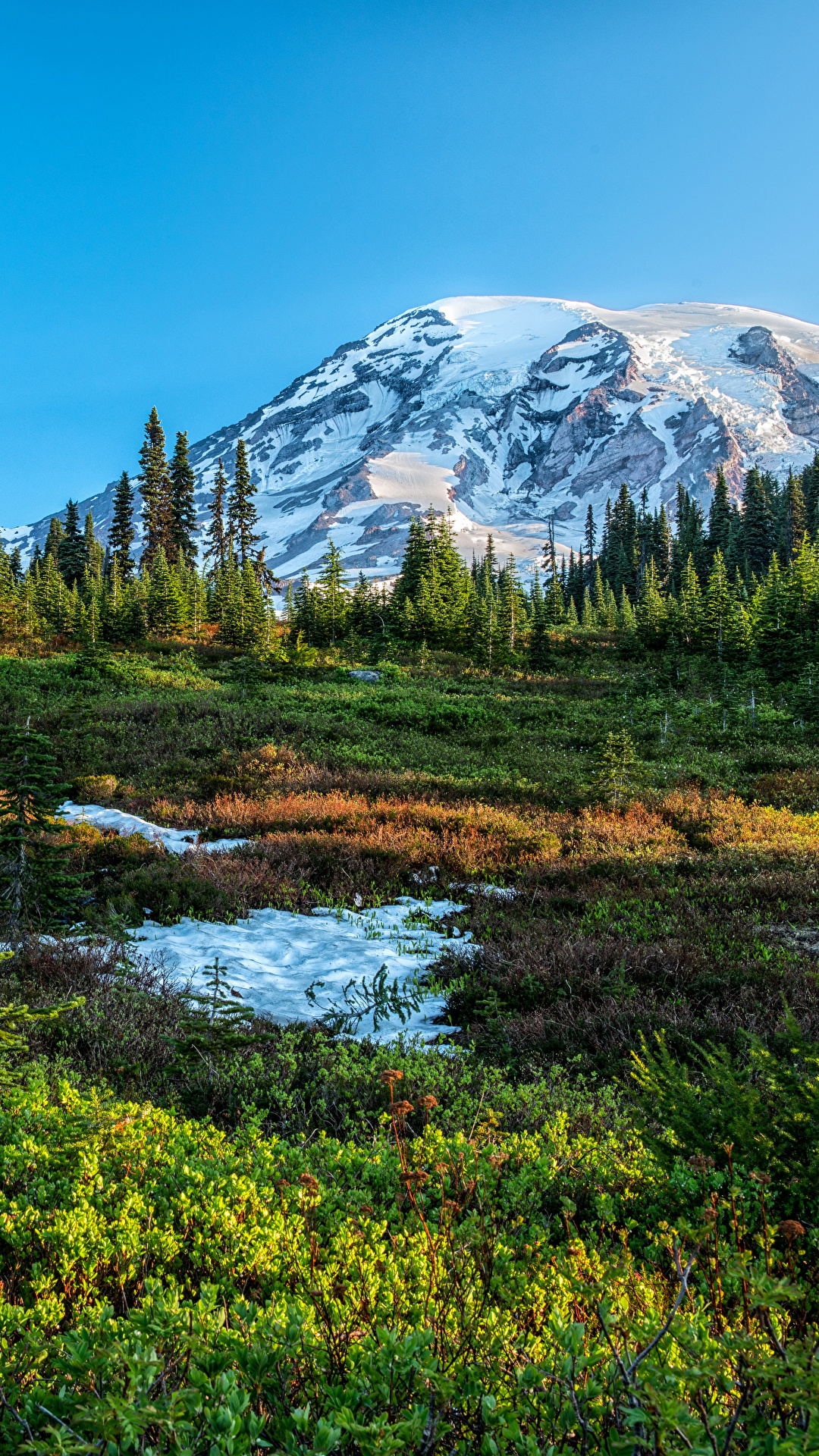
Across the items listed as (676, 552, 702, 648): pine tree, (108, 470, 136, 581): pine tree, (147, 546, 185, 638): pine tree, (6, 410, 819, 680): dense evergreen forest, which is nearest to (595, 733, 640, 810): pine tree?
(6, 410, 819, 680): dense evergreen forest

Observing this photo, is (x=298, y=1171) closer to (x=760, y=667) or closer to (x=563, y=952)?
(x=563, y=952)

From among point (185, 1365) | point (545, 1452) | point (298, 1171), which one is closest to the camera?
point (545, 1452)

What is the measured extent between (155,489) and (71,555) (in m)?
13.3

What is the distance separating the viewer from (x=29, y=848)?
784cm

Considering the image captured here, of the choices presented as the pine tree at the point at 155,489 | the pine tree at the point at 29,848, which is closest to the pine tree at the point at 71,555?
the pine tree at the point at 155,489

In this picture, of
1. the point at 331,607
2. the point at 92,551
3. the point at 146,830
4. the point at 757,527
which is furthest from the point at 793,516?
the point at 146,830

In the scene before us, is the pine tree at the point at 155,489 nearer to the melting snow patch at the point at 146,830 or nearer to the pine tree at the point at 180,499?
the pine tree at the point at 180,499

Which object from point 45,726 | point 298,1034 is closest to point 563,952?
point 298,1034

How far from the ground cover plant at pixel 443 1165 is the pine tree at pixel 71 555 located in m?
57.3

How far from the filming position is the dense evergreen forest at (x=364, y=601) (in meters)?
41.5

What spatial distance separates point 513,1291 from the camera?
2.45 m

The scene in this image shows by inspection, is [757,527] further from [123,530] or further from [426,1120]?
[426,1120]

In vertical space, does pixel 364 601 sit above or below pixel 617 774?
above

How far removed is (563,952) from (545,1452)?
5700mm
